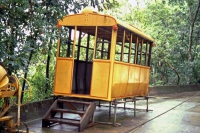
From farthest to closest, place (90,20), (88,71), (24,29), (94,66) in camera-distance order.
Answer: (88,71) < (90,20) < (94,66) < (24,29)

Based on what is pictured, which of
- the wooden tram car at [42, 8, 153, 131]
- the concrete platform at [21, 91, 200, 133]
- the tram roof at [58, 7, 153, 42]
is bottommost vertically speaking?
the concrete platform at [21, 91, 200, 133]

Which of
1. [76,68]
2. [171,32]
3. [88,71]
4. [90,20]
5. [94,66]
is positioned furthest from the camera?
[171,32]

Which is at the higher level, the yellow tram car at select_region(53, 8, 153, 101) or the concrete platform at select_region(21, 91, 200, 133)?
the yellow tram car at select_region(53, 8, 153, 101)

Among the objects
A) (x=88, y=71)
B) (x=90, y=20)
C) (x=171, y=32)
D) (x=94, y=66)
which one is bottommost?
(x=88, y=71)

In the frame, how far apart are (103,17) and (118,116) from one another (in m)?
3.11

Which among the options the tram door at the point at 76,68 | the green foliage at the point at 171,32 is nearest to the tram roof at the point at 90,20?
the tram door at the point at 76,68

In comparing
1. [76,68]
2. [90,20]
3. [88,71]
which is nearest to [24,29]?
[90,20]

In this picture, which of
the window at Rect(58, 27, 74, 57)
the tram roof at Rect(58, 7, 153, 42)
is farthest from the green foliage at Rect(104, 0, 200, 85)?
the tram roof at Rect(58, 7, 153, 42)

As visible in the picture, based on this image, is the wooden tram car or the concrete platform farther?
the wooden tram car

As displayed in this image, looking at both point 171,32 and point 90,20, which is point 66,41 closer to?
point 90,20

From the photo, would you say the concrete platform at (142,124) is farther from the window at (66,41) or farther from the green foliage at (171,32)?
the green foliage at (171,32)

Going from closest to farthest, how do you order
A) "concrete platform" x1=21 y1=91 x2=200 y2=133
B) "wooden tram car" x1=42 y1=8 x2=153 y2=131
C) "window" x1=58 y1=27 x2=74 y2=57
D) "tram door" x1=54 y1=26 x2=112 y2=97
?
"concrete platform" x1=21 y1=91 x2=200 y2=133 → "wooden tram car" x1=42 y1=8 x2=153 y2=131 → "tram door" x1=54 y1=26 x2=112 y2=97 → "window" x1=58 y1=27 x2=74 y2=57

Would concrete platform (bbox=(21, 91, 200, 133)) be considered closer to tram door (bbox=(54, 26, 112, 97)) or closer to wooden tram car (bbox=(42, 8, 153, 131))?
wooden tram car (bbox=(42, 8, 153, 131))

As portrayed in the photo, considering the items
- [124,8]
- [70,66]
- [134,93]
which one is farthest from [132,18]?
[70,66]
